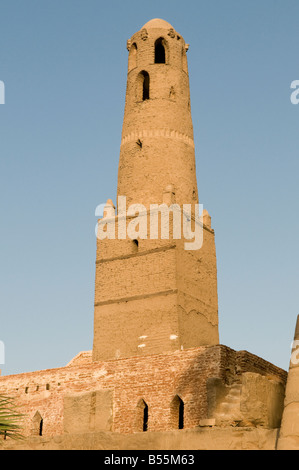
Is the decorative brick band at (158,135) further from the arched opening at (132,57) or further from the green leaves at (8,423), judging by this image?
the green leaves at (8,423)

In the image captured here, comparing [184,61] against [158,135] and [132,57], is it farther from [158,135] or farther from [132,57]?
[158,135]

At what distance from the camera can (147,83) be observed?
29938 millimetres

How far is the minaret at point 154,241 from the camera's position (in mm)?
25594

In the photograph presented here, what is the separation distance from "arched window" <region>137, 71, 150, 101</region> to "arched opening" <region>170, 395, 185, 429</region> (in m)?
15.1

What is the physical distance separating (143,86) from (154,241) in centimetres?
733

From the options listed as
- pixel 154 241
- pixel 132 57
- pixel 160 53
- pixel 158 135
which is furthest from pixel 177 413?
pixel 160 53

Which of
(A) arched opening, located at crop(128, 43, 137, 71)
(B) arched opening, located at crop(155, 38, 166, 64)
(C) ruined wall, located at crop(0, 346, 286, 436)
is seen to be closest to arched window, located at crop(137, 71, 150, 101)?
(A) arched opening, located at crop(128, 43, 137, 71)

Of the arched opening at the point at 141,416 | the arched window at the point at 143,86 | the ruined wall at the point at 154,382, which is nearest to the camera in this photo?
the ruined wall at the point at 154,382

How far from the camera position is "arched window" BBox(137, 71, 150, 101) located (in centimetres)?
2969

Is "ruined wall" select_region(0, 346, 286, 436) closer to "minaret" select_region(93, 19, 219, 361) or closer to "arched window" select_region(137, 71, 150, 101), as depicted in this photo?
"minaret" select_region(93, 19, 219, 361)

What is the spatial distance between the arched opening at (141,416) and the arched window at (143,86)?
1496 centimetres

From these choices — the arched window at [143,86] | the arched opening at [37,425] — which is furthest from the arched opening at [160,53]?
the arched opening at [37,425]

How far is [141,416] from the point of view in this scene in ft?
59.5
